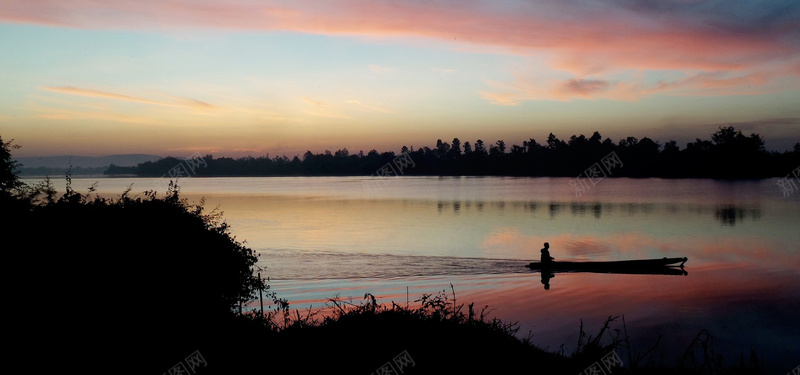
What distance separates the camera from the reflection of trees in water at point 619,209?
78781 mm

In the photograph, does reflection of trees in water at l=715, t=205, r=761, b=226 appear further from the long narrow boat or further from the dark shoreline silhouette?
the dark shoreline silhouette

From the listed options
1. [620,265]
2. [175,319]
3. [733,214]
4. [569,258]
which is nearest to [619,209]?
[733,214]

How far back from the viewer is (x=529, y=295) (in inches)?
1147

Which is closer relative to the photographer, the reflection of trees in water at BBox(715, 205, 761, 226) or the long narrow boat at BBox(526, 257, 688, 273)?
the long narrow boat at BBox(526, 257, 688, 273)

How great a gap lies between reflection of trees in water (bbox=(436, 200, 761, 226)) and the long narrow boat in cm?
3876

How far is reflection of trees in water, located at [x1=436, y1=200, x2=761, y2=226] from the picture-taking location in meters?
78.8

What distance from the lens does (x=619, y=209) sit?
8788 centimetres

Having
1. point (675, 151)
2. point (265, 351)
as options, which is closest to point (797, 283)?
point (265, 351)

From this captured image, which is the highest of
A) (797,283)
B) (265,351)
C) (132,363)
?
(265,351)

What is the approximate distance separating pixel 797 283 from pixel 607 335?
19.7 m

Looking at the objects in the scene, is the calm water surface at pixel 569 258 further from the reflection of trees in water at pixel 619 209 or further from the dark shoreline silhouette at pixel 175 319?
the dark shoreline silhouette at pixel 175 319

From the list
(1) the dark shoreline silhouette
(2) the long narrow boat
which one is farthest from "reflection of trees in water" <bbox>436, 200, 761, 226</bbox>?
(1) the dark shoreline silhouette

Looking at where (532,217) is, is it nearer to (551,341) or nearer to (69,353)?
(551,341)

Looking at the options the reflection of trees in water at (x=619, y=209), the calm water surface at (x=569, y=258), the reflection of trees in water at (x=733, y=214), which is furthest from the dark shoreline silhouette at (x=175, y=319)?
the reflection of trees in water at (x=619, y=209)
